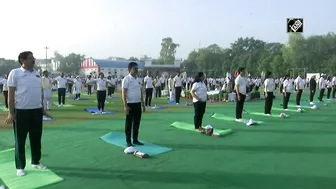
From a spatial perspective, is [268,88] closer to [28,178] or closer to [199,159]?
[199,159]

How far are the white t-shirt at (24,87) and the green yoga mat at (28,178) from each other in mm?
996

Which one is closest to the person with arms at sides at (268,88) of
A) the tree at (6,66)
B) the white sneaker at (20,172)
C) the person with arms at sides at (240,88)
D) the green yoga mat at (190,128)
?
the person with arms at sides at (240,88)

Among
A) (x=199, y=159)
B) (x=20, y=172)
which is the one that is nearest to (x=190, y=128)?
(x=199, y=159)

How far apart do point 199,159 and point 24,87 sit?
3.09 meters

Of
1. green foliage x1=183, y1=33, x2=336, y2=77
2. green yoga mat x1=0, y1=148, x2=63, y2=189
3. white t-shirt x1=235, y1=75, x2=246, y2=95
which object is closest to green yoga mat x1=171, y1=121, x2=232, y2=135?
white t-shirt x1=235, y1=75, x2=246, y2=95

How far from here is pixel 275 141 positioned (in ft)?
25.1

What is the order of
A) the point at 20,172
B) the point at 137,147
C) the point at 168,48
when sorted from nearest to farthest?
the point at 20,172 < the point at 137,147 < the point at 168,48

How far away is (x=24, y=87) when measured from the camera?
5.15m

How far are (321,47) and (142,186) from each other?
208ft

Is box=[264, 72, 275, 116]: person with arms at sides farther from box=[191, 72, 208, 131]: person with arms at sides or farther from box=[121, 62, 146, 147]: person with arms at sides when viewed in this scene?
box=[121, 62, 146, 147]: person with arms at sides

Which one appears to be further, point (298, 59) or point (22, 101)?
point (298, 59)

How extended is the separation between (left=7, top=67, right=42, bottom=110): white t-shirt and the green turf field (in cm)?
114

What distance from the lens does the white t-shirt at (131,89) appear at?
693 centimetres

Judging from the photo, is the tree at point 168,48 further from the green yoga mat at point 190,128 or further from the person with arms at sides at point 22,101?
the person with arms at sides at point 22,101
